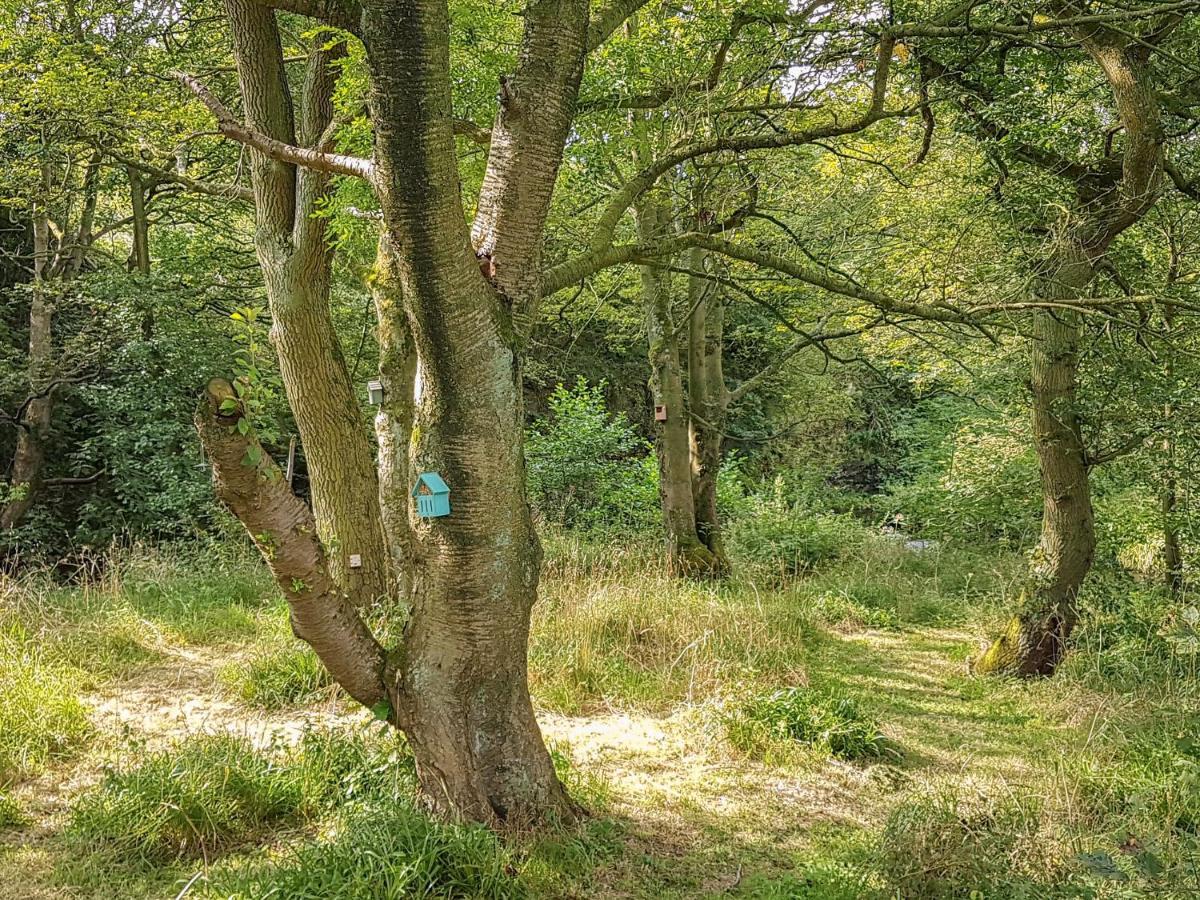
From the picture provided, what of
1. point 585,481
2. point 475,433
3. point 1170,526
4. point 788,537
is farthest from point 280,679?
point 788,537

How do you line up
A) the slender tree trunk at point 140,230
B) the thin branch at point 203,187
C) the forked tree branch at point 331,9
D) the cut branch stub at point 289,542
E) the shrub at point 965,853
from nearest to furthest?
the cut branch stub at point 289,542
the shrub at point 965,853
the forked tree branch at point 331,9
the thin branch at point 203,187
the slender tree trunk at point 140,230

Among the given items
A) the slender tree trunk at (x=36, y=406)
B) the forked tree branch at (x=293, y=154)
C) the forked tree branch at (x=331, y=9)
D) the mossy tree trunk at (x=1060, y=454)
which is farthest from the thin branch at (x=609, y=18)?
the slender tree trunk at (x=36, y=406)

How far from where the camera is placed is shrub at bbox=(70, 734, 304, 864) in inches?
131

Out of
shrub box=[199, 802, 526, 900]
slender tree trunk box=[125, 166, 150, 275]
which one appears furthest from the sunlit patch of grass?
slender tree trunk box=[125, 166, 150, 275]

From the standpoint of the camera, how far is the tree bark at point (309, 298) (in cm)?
579

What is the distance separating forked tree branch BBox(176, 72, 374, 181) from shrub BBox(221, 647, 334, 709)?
310 cm

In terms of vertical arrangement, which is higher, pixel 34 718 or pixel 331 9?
pixel 331 9

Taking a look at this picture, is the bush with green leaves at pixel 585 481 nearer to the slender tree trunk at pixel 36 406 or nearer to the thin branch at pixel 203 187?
the thin branch at pixel 203 187

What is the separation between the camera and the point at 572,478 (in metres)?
11.1

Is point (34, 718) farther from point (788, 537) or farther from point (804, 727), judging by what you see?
point (788, 537)

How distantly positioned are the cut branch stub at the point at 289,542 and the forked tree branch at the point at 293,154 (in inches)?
42.9

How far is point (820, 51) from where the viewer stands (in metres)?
5.19

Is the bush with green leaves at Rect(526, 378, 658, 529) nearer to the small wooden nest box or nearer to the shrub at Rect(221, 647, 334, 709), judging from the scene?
the shrub at Rect(221, 647, 334, 709)

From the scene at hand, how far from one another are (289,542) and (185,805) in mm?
1510
